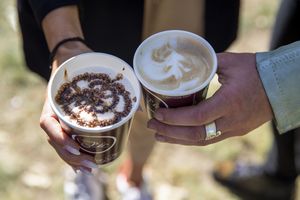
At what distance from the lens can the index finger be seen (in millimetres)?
1357

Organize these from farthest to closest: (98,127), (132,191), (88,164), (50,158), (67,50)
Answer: (50,158) < (132,191) < (67,50) < (88,164) < (98,127)

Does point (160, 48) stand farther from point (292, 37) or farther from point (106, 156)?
point (292, 37)

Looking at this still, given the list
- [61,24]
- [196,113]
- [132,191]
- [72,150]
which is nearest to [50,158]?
[132,191]

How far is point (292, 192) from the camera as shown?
100 inches

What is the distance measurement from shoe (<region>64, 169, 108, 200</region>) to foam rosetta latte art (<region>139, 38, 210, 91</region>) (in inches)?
45.8

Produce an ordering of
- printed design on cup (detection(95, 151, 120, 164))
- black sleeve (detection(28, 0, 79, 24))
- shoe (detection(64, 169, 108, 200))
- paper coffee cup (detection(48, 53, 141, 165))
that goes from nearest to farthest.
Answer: paper coffee cup (detection(48, 53, 141, 165)), printed design on cup (detection(95, 151, 120, 164)), black sleeve (detection(28, 0, 79, 24)), shoe (detection(64, 169, 108, 200))

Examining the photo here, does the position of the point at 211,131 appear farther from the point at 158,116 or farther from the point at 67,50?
the point at 67,50

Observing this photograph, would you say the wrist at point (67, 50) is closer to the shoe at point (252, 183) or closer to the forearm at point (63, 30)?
the forearm at point (63, 30)

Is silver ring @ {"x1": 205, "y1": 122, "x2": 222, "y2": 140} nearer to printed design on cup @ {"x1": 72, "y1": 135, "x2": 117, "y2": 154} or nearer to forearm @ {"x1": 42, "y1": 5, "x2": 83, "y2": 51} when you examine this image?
printed design on cup @ {"x1": 72, "y1": 135, "x2": 117, "y2": 154}

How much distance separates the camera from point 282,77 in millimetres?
1409

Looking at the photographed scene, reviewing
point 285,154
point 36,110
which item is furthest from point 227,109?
point 36,110

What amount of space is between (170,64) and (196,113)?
149 millimetres

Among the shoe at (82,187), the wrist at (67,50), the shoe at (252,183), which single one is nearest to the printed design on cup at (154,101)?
the wrist at (67,50)

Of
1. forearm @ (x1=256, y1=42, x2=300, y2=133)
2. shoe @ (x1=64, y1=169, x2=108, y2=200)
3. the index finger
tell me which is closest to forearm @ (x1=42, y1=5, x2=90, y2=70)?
the index finger
